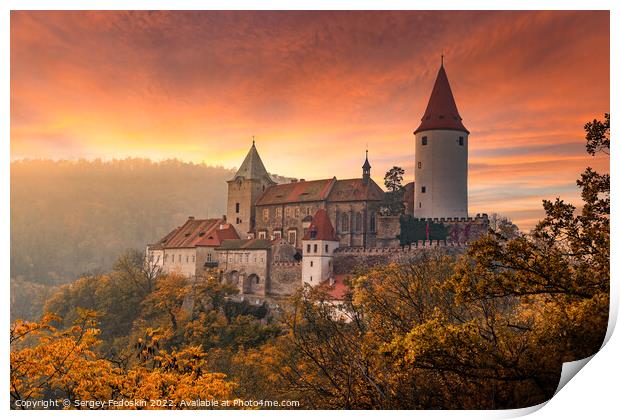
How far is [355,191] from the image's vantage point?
15391 millimetres

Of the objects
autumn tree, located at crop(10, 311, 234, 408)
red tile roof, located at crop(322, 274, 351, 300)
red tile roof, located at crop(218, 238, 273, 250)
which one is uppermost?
red tile roof, located at crop(218, 238, 273, 250)

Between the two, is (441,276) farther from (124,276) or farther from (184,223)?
(124,276)

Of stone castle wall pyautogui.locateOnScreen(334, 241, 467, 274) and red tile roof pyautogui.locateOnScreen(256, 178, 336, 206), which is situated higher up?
red tile roof pyautogui.locateOnScreen(256, 178, 336, 206)

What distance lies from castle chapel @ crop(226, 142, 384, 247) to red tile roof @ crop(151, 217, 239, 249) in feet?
2.09

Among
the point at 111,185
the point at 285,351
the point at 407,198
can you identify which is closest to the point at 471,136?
the point at 407,198

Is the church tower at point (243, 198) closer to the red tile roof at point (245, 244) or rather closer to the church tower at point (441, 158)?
the red tile roof at point (245, 244)

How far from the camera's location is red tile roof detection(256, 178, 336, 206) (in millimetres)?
15312

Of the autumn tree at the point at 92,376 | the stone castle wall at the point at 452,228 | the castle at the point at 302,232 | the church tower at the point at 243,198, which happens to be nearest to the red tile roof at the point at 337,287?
the castle at the point at 302,232

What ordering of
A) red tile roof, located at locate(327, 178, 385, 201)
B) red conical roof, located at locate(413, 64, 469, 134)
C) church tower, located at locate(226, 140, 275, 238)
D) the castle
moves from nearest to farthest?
red conical roof, located at locate(413, 64, 469, 134)
the castle
red tile roof, located at locate(327, 178, 385, 201)
church tower, located at locate(226, 140, 275, 238)

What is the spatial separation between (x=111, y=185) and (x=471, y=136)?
313 inches

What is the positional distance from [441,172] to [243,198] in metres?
5.28

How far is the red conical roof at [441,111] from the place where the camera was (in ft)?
37.9

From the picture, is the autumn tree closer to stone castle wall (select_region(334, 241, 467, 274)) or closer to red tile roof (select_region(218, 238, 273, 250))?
stone castle wall (select_region(334, 241, 467, 274))

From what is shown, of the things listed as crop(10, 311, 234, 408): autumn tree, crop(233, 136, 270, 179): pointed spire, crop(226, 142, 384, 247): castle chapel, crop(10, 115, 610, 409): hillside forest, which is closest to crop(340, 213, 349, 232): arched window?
crop(226, 142, 384, 247): castle chapel
